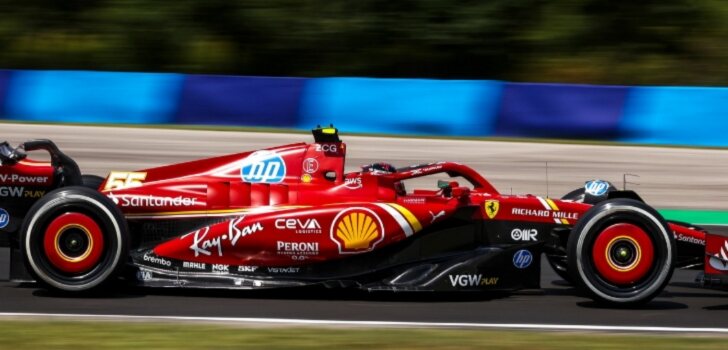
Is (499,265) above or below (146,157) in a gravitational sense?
below

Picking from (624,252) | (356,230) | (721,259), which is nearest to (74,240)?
(356,230)

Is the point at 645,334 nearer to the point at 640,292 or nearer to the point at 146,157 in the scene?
the point at 640,292

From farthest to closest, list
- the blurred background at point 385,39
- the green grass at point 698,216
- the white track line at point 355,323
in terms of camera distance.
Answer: the blurred background at point 385,39 → the green grass at point 698,216 → the white track line at point 355,323

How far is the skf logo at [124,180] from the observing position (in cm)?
803

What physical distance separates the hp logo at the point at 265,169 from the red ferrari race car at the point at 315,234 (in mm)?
11

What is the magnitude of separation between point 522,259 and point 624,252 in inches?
27.0

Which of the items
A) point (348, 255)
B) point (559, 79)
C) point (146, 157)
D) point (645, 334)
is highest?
point (559, 79)

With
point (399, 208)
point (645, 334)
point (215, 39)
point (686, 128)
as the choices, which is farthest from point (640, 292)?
point (215, 39)

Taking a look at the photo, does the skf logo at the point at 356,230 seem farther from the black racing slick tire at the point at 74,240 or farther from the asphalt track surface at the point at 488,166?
the black racing slick tire at the point at 74,240

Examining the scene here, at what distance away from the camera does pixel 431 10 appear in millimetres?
18781

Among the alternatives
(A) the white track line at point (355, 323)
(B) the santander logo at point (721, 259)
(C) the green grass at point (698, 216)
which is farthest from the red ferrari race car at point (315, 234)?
(C) the green grass at point (698, 216)

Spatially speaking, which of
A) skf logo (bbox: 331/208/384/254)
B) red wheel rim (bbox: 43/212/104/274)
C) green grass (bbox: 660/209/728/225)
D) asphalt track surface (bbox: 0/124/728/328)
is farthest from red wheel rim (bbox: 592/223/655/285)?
green grass (bbox: 660/209/728/225)

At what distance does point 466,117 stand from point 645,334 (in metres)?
7.80

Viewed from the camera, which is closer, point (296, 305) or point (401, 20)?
point (296, 305)
